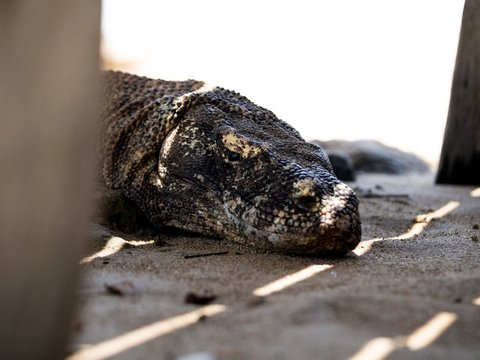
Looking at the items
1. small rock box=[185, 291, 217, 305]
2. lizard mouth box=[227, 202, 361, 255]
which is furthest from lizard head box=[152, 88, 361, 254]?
small rock box=[185, 291, 217, 305]

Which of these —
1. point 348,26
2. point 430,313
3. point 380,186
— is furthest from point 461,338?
point 348,26

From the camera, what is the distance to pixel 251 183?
13.4 feet

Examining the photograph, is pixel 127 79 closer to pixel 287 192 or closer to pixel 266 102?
pixel 287 192

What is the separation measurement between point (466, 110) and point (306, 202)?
191 inches

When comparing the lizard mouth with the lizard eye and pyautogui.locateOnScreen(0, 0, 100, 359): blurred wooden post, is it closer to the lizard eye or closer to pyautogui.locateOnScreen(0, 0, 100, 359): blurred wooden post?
the lizard eye

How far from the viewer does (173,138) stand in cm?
464

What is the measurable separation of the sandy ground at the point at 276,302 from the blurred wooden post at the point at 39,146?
28cm

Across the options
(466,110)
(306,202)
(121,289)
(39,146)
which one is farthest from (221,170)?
(466,110)

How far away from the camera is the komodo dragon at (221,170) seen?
151 inches

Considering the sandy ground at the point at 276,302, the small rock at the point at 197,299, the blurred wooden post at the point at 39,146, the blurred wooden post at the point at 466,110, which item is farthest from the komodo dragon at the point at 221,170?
the blurred wooden post at the point at 466,110

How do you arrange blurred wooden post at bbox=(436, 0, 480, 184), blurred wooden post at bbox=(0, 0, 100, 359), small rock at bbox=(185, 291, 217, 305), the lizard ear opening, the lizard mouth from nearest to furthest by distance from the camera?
blurred wooden post at bbox=(0, 0, 100, 359) → small rock at bbox=(185, 291, 217, 305) → the lizard mouth → the lizard ear opening → blurred wooden post at bbox=(436, 0, 480, 184)

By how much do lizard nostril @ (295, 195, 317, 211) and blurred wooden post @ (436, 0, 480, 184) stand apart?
4.82 meters

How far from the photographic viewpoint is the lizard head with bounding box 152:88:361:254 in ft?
12.6

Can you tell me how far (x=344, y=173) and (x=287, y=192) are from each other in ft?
15.6
